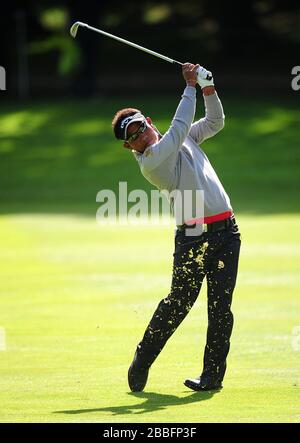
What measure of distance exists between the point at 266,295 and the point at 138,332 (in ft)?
7.82

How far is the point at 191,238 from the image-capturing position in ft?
27.7

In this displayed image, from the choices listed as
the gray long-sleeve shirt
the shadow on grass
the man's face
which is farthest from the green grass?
the man's face

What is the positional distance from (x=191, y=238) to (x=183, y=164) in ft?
1.70

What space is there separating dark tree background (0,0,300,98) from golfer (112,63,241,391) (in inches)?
1080

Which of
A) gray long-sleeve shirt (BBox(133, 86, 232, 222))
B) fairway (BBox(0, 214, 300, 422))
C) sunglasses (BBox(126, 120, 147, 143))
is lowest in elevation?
fairway (BBox(0, 214, 300, 422))

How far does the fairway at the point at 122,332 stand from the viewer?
7906 mm

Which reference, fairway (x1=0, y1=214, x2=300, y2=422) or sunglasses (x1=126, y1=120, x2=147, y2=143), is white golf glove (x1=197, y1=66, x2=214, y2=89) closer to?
sunglasses (x1=126, y1=120, x2=147, y2=143)

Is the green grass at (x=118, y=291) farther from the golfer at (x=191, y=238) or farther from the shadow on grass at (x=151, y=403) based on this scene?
the golfer at (x=191, y=238)

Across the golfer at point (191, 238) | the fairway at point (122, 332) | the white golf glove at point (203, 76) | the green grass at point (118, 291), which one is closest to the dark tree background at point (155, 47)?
the green grass at point (118, 291)

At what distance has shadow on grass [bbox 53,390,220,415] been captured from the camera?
7772 mm

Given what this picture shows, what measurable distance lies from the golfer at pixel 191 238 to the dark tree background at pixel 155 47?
1080 inches

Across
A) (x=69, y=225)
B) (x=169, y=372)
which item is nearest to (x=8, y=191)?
(x=69, y=225)

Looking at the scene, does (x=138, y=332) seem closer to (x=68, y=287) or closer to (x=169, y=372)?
(x=169, y=372)

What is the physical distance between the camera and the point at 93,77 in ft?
118
